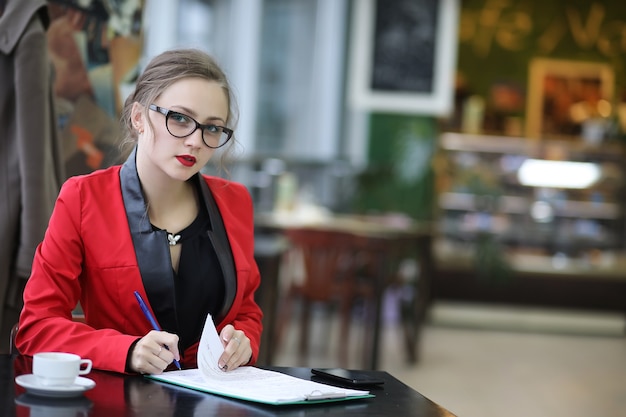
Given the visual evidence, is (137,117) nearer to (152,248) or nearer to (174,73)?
(174,73)

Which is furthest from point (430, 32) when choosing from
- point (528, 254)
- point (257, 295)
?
point (257, 295)

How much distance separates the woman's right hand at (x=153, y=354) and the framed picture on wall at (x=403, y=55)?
7740 millimetres

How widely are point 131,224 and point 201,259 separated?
7.0 inches

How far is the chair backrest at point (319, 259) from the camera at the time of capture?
20.4 feet

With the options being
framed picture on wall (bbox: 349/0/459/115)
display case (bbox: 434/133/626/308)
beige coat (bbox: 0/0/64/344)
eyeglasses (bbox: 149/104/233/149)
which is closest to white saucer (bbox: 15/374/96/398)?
eyeglasses (bbox: 149/104/233/149)

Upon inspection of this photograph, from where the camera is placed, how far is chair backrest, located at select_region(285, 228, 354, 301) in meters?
6.20

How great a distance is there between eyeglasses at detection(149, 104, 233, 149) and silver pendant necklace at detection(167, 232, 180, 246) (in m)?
0.22

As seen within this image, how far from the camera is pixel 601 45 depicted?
11.7 metres

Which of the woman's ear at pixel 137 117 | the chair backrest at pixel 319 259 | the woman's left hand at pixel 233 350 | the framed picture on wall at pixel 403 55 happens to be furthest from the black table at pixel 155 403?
the framed picture on wall at pixel 403 55

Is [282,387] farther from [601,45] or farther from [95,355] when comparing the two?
[601,45]

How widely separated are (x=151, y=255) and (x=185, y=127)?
25 cm

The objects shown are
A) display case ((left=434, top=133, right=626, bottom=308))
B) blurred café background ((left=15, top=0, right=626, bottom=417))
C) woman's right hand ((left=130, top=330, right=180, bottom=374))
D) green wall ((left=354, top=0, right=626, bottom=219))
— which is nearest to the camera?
woman's right hand ((left=130, top=330, right=180, bottom=374))

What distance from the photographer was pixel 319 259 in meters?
6.25

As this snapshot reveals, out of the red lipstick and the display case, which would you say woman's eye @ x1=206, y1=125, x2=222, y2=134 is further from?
the display case
